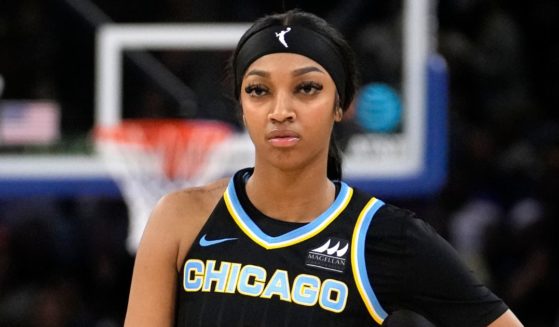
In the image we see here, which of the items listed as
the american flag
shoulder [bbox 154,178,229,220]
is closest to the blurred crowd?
the american flag

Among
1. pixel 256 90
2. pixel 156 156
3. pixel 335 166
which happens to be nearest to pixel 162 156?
pixel 156 156

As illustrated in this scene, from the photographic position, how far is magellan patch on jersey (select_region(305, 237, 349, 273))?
2955 mm

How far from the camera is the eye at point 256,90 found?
297 cm

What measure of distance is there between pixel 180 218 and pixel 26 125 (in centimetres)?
392

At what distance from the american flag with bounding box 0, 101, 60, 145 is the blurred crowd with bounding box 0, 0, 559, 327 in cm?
6

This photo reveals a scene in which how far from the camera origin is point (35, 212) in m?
7.49

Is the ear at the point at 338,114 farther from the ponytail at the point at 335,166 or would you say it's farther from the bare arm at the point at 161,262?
the bare arm at the point at 161,262

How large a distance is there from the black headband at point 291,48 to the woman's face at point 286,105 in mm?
14

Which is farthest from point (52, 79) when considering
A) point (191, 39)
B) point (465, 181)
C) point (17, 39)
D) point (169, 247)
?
point (169, 247)

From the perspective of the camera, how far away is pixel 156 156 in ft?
21.5

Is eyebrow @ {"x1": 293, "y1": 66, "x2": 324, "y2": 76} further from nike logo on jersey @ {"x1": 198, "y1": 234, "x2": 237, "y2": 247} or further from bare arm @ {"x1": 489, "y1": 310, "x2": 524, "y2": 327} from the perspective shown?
bare arm @ {"x1": 489, "y1": 310, "x2": 524, "y2": 327}

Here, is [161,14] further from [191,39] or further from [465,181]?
[465,181]

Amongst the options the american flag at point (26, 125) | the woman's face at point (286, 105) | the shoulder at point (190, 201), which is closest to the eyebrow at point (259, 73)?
the woman's face at point (286, 105)

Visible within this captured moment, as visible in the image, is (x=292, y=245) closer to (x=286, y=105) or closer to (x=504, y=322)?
(x=286, y=105)
